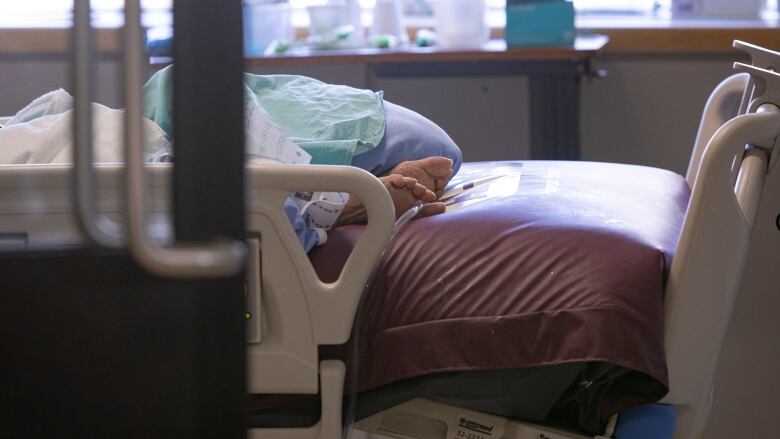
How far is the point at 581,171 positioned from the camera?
205 cm

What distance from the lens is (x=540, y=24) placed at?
3.29 meters

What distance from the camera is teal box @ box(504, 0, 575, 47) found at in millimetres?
3270

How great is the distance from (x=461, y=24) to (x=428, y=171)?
1.72m

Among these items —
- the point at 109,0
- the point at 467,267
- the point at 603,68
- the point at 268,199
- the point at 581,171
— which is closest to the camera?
the point at 109,0

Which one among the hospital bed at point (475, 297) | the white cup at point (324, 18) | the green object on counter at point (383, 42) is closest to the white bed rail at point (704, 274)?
the hospital bed at point (475, 297)

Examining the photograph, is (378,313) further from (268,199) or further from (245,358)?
(245,358)

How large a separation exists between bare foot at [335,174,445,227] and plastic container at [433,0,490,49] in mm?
1796

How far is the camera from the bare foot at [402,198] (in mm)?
1655

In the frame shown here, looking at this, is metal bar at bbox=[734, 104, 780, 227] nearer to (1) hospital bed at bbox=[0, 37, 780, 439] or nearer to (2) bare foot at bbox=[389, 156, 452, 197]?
(1) hospital bed at bbox=[0, 37, 780, 439]

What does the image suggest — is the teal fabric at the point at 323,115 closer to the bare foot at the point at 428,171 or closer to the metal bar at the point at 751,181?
the bare foot at the point at 428,171

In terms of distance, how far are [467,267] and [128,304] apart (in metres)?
0.71

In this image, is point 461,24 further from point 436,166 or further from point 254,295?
point 254,295

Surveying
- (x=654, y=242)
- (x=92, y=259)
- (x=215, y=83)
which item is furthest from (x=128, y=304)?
(x=654, y=242)

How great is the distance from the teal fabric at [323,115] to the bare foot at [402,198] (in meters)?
0.08
